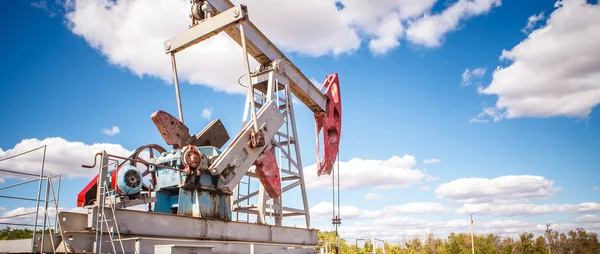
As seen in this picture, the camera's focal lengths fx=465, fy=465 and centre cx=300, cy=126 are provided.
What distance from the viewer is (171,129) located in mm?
7520

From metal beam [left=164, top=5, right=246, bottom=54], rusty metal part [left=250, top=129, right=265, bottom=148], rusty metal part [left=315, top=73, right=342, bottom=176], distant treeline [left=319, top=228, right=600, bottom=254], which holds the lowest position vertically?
distant treeline [left=319, top=228, right=600, bottom=254]

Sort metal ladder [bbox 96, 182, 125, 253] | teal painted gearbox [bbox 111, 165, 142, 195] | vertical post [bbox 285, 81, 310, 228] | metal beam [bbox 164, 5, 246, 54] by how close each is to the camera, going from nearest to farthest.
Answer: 1. metal ladder [bbox 96, 182, 125, 253]
2. teal painted gearbox [bbox 111, 165, 142, 195]
3. metal beam [bbox 164, 5, 246, 54]
4. vertical post [bbox 285, 81, 310, 228]

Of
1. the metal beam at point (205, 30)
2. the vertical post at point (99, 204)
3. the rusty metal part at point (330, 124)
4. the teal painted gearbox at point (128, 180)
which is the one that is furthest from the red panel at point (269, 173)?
the rusty metal part at point (330, 124)

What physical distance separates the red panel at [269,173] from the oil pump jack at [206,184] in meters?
0.02

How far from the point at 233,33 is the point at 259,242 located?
4.04 meters

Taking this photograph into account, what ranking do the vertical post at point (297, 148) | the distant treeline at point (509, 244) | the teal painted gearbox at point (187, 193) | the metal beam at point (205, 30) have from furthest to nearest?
the distant treeline at point (509, 244), the vertical post at point (297, 148), the metal beam at point (205, 30), the teal painted gearbox at point (187, 193)

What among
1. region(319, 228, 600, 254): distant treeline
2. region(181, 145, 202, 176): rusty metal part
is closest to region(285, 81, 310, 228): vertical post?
region(181, 145, 202, 176): rusty metal part

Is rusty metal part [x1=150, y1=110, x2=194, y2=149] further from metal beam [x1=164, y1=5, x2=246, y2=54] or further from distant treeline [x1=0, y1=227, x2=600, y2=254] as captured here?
distant treeline [x1=0, y1=227, x2=600, y2=254]

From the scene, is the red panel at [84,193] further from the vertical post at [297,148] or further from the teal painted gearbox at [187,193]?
the vertical post at [297,148]

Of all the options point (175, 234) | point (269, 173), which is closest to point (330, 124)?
point (269, 173)

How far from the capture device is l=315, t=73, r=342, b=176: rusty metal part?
476 inches

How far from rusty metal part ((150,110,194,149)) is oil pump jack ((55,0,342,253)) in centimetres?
2

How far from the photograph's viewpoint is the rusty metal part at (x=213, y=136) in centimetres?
836

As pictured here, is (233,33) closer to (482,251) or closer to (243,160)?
(243,160)
